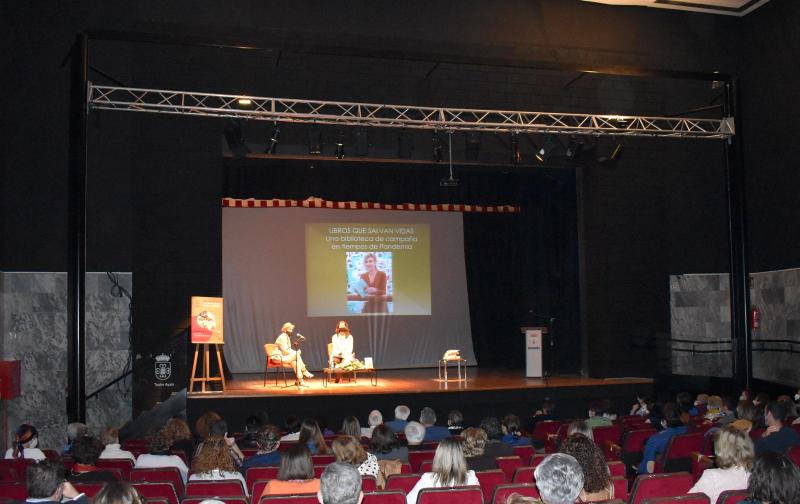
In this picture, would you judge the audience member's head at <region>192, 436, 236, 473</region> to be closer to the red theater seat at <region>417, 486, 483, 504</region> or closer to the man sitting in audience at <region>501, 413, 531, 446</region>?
the red theater seat at <region>417, 486, 483, 504</region>

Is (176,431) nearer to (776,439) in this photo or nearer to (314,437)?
(314,437)

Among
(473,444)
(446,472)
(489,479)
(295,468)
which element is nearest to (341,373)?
(473,444)

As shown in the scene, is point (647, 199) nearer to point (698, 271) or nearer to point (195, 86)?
point (698, 271)

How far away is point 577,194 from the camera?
14594 millimetres

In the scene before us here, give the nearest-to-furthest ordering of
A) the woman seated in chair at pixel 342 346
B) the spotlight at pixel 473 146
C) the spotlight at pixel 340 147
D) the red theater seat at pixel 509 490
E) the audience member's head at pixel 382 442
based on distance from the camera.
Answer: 1. the red theater seat at pixel 509 490
2. the audience member's head at pixel 382 442
3. the spotlight at pixel 340 147
4. the spotlight at pixel 473 146
5. the woman seated in chair at pixel 342 346

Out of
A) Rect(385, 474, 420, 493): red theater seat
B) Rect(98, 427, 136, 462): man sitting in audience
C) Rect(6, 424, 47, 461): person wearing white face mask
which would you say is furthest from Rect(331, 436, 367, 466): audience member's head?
Rect(6, 424, 47, 461): person wearing white face mask

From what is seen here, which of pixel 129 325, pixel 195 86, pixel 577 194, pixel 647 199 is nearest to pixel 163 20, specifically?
pixel 195 86

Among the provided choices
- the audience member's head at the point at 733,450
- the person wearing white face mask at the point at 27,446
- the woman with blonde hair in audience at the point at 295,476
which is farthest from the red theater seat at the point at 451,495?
the person wearing white face mask at the point at 27,446

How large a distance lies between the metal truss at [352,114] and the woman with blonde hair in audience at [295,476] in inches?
278

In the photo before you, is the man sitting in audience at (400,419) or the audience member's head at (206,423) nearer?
the audience member's head at (206,423)

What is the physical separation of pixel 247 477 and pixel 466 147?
8707mm

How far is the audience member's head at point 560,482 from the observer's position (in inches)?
113

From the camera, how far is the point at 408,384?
13.0 metres

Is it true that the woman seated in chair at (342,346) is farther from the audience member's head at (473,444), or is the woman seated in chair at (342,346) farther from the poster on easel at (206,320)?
the audience member's head at (473,444)
